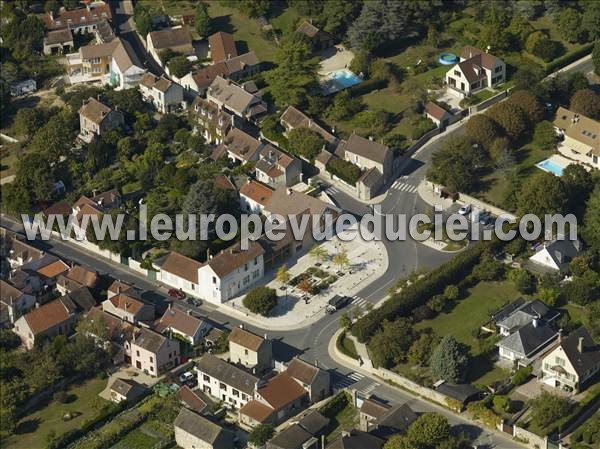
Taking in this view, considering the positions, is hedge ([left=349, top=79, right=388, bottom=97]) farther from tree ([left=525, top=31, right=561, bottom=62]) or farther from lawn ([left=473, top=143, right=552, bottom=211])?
lawn ([left=473, top=143, right=552, bottom=211])

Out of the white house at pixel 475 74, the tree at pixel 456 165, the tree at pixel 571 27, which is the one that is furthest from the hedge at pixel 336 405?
the tree at pixel 571 27

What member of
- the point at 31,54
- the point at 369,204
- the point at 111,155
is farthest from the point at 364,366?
the point at 31,54

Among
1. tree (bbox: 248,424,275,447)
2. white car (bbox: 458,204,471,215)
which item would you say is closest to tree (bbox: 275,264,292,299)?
white car (bbox: 458,204,471,215)

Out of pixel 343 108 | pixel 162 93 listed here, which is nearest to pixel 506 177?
pixel 343 108

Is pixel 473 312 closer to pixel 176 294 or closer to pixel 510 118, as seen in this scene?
pixel 176 294

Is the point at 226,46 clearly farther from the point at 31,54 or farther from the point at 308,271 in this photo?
the point at 308,271
